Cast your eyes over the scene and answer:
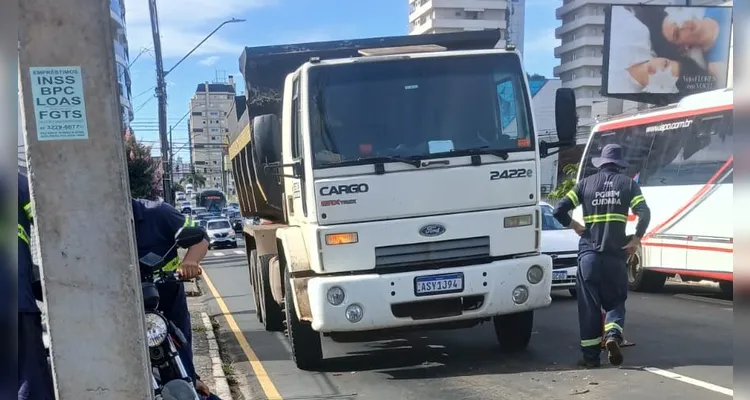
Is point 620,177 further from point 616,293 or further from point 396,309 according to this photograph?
point 396,309

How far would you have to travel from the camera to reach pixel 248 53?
26.7ft

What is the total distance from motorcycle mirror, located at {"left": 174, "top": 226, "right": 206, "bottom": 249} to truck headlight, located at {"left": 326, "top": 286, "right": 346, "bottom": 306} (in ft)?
8.12

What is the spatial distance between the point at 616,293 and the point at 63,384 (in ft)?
17.0

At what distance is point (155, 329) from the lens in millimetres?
3564

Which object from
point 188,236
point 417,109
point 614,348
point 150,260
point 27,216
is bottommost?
point 614,348

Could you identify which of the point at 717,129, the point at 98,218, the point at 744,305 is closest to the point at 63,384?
the point at 98,218

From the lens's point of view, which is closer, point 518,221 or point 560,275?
point 518,221

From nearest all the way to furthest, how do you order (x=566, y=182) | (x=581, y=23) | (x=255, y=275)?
(x=255, y=275) < (x=566, y=182) < (x=581, y=23)

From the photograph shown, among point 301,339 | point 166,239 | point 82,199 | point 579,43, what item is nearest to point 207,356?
point 301,339

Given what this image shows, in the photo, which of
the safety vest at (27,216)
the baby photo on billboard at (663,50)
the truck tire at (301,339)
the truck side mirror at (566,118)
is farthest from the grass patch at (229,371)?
the baby photo on billboard at (663,50)

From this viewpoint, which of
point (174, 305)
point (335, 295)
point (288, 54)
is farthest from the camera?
point (288, 54)

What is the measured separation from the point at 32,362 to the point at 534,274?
463 cm

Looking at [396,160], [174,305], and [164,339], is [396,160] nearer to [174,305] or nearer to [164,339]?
[174,305]

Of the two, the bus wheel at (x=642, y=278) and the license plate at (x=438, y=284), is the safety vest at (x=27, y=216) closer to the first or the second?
the license plate at (x=438, y=284)
